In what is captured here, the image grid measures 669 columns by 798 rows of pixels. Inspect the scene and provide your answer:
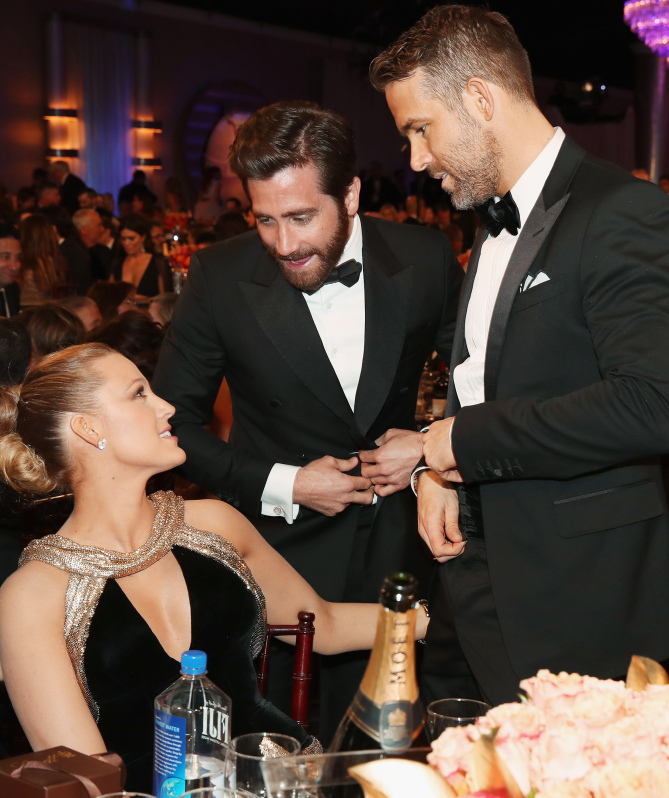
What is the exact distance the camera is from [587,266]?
150 cm

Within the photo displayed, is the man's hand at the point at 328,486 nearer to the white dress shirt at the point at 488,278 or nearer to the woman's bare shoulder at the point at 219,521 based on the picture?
the woman's bare shoulder at the point at 219,521

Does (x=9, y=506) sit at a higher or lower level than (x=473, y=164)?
lower

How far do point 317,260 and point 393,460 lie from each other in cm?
49

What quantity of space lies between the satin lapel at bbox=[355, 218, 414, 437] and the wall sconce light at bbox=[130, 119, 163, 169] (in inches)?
491

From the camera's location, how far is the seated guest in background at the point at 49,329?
11.8ft

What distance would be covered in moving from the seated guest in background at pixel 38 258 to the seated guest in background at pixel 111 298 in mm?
1112

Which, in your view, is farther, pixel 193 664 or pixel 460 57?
pixel 460 57

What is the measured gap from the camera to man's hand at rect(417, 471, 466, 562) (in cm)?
180

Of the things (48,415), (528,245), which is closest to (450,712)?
(528,245)

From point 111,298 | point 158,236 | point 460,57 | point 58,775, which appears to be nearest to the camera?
point 58,775

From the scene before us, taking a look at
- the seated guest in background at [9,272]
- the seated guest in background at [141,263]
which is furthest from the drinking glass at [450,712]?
the seated guest in background at [141,263]

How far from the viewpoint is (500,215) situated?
174cm

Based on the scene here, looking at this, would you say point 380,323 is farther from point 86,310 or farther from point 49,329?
point 86,310

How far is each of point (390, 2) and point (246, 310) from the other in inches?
433
